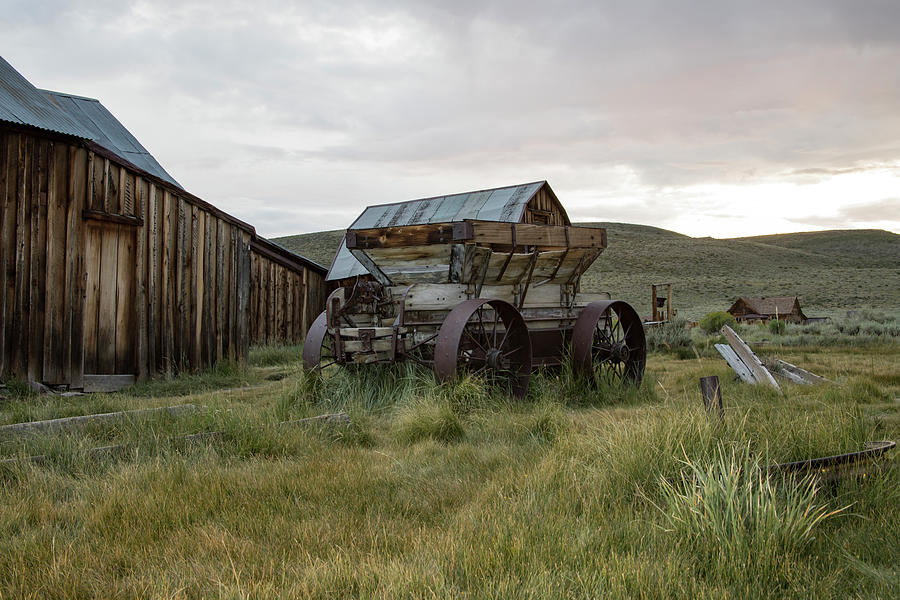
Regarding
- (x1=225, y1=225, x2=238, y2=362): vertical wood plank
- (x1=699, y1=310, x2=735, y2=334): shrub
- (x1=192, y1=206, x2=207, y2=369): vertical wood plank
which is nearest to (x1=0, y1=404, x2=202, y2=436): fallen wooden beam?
(x1=192, y1=206, x2=207, y2=369): vertical wood plank

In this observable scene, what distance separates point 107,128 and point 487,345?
40.3 feet

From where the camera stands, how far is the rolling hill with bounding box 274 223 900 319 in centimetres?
4200

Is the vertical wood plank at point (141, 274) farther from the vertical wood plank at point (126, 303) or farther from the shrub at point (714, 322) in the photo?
the shrub at point (714, 322)

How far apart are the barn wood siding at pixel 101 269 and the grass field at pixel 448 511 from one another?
4.49 meters

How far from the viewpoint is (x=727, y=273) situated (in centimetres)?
6103

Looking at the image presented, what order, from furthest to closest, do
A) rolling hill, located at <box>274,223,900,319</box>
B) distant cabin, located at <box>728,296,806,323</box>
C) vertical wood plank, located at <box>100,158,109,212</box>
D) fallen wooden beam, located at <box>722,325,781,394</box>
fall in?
rolling hill, located at <box>274,223,900,319</box>, distant cabin, located at <box>728,296,806,323</box>, vertical wood plank, located at <box>100,158,109,212</box>, fallen wooden beam, located at <box>722,325,781,394</box>

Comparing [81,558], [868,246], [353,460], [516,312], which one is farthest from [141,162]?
[868,246]

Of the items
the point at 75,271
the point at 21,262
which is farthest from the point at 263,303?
the point at 21,262

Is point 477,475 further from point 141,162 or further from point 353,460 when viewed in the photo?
point 141,162

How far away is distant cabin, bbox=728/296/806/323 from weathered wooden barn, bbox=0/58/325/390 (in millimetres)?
19617

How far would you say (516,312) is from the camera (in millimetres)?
6867

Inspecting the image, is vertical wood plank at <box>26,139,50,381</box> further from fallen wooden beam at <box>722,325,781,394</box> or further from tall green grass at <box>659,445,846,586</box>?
fallen wooden beam at <box>722,325,781,394</box>

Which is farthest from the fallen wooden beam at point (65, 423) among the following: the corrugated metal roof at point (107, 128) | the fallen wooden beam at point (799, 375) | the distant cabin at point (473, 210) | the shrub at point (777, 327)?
the shrub at point (777, 327)

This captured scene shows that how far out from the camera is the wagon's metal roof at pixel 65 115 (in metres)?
8.76
